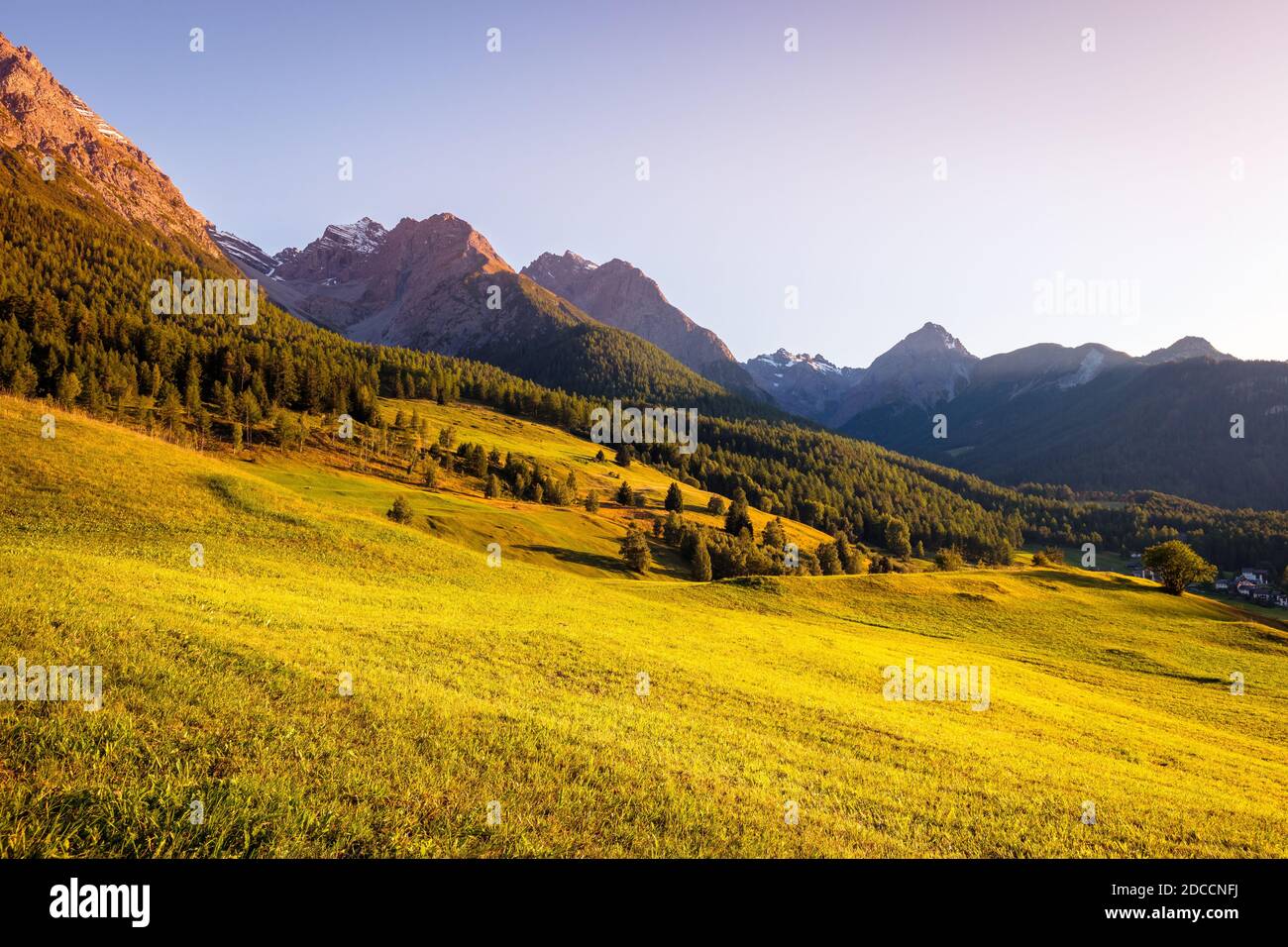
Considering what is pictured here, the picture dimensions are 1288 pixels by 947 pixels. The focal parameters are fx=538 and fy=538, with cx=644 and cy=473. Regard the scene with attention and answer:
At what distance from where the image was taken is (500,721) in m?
12.6

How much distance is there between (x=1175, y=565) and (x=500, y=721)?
94.8 metres

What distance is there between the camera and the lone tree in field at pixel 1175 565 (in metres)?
71.1

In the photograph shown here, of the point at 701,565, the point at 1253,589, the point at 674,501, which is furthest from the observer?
the point at 1253,589

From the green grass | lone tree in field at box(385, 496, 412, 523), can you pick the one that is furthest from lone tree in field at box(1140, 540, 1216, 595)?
lone tree in field at box(385, 496, 412, 523)

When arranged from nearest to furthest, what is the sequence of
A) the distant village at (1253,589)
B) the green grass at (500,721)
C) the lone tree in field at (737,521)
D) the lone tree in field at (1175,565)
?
the green grass at (500,721), the lone tree in field at (1175,565), the lone tree in field at (737,521), the distant village at (1253,589)

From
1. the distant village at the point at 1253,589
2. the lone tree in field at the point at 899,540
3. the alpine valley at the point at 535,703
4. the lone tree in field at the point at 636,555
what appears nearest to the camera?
the alpine valley at the point at 535,703

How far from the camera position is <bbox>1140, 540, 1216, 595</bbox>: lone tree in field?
233 ft

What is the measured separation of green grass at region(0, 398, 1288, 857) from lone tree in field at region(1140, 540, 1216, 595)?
31387mm

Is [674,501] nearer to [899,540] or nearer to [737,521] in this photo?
[737,521]

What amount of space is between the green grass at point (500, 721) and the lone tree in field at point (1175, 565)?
103 ft

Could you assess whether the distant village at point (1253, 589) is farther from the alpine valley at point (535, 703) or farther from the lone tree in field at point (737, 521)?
the alpine valley at point (535, 703)
